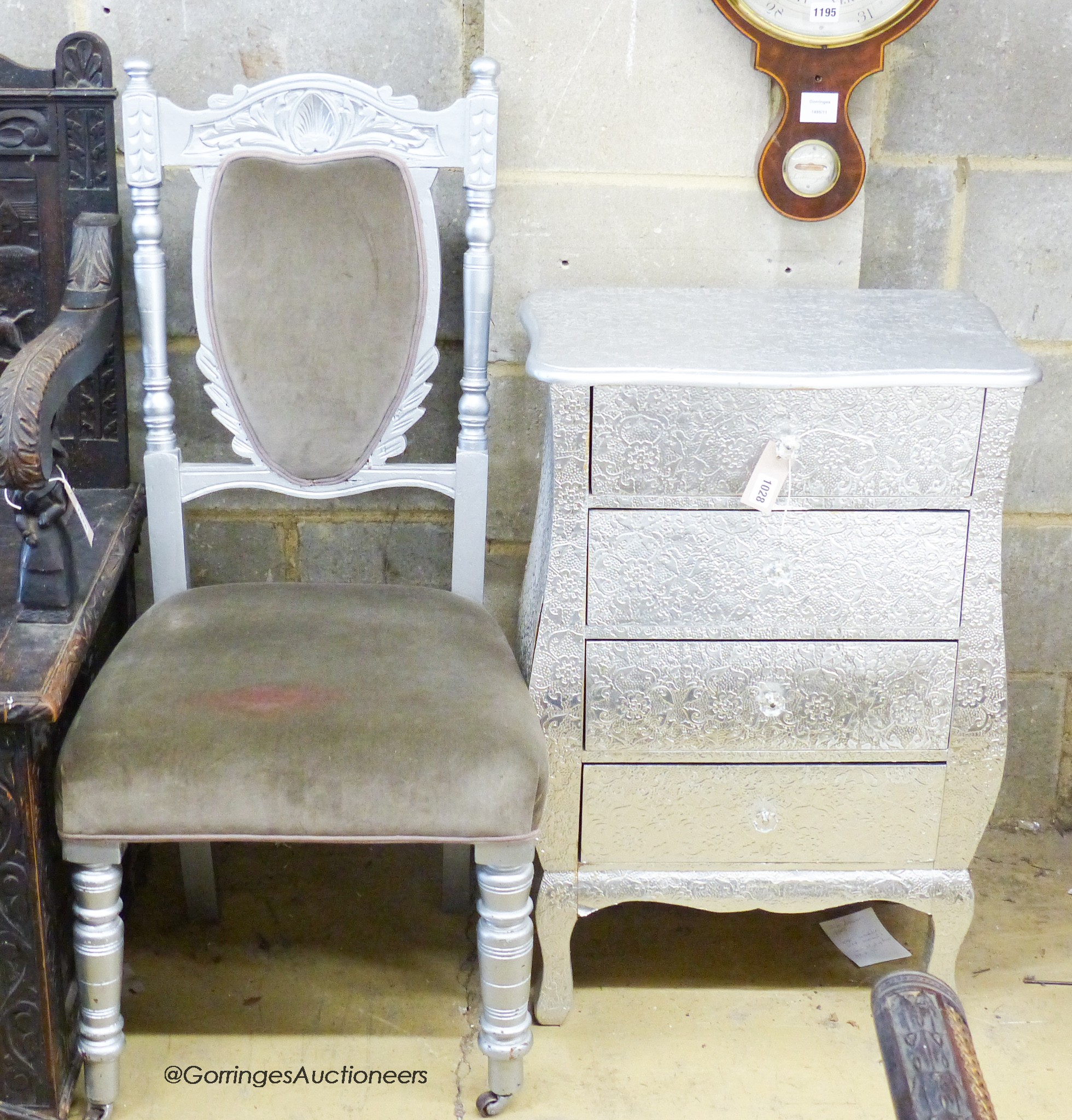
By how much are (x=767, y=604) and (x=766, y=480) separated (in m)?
0.16

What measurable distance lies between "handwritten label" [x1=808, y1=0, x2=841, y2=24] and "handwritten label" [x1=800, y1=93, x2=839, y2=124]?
0.09 metres

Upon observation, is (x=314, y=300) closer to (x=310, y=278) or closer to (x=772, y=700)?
(x=310, y=278)

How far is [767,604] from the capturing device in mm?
1535

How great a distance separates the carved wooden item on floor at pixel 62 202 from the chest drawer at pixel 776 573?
750mm

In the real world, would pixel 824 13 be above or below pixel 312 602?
above

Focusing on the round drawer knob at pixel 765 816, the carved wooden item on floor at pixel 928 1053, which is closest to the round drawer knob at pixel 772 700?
the round drawer knob at pixel 765 816

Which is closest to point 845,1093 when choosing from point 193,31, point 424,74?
point 424,74

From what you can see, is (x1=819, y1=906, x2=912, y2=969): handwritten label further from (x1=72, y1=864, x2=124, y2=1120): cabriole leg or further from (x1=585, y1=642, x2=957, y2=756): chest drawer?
(x1=72, y1=864, x2=124, y2=1120): cabriole leg

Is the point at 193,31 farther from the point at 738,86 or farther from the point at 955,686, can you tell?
the point at 955,686

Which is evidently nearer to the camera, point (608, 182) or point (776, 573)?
point (776, 573)

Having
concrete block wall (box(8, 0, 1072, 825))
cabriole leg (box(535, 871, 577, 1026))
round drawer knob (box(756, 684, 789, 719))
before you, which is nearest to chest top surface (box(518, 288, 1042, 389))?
concrete block wall (box(8, 0, 1072, 825))

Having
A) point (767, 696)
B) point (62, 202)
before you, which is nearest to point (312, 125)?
point (62, 202)

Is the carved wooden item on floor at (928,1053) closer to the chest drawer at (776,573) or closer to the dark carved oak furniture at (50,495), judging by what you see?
the chest drawer at (776,573)

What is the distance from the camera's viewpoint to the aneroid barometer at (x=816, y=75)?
5.57ft
